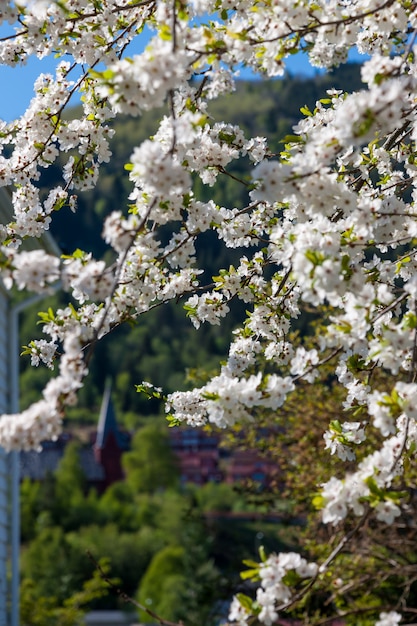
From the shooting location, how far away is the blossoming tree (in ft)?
8.84

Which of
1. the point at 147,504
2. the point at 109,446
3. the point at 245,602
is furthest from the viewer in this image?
the point at 109,446

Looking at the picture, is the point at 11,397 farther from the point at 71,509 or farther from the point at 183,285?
the point at 71,509

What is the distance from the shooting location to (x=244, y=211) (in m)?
3.90

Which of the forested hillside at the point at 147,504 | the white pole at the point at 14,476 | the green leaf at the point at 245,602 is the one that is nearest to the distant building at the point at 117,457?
the forested hillside at the point at 147,504

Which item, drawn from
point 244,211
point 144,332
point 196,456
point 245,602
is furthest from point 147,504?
point 245,602

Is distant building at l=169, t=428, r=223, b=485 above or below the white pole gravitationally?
above

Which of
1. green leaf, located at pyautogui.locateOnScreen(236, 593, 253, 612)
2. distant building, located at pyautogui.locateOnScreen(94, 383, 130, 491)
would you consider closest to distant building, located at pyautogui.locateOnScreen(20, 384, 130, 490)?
distant building, located at pyautogui.locateOnScreen(94, 383, 130, 491)

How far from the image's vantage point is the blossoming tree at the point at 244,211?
269 centimetres

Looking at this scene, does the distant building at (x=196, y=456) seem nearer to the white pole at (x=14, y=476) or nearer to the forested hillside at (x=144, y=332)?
the forested hillside at (x=144, y=332)

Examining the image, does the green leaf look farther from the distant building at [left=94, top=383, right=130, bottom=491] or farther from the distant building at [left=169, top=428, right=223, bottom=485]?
the distant building at [left=169, top=428, right=223, bottom=485]

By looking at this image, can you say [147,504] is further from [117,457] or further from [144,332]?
[144,332]

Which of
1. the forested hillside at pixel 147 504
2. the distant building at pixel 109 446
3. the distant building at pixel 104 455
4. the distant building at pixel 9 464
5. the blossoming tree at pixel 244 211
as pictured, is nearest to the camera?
the blossoming tree at pixel 244 211

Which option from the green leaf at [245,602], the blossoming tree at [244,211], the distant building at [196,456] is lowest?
the green leaf at [245,602]

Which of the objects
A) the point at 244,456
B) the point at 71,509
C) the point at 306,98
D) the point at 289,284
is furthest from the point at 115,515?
the point at 306,98
